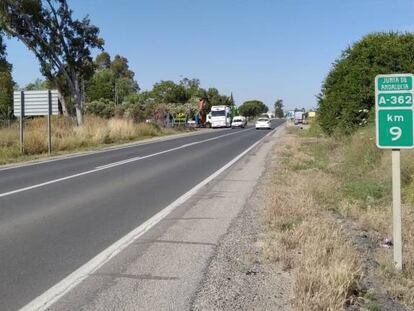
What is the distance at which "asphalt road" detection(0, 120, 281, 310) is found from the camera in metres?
6.13

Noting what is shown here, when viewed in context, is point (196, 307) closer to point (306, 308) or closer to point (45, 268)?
point (306, 308)

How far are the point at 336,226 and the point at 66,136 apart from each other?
26237mm

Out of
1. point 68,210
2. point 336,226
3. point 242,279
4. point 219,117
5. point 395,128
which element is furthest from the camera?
point 219,117

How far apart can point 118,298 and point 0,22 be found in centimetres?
3871

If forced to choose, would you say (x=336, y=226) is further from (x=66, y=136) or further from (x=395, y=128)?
(x=66, y=136)

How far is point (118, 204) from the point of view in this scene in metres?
Answer: 10.5

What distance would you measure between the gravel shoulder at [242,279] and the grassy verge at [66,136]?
17.2m

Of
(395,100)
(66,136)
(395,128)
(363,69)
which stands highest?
(363,69)

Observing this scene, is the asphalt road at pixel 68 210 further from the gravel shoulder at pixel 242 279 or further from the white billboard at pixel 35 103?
the white billboard at pixel 35 103

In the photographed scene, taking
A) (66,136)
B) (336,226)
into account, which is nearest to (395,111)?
(336,226)

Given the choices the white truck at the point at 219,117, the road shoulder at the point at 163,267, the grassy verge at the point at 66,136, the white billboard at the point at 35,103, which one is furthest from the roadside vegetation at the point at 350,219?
the white truck at the point at 219,117

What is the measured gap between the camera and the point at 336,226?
7.69m

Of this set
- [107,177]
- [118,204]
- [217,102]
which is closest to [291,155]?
[107,177]

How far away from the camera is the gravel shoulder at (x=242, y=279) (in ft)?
16.4
